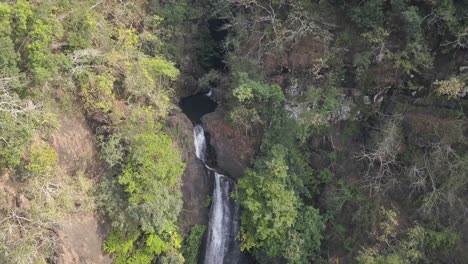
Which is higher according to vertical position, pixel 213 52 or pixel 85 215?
pixel 213 52

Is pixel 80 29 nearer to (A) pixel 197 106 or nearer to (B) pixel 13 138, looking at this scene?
(B) pixel 13 138

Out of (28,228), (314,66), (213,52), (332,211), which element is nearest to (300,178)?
(332,211)

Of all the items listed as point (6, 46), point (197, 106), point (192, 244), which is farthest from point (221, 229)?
point (6, 46)

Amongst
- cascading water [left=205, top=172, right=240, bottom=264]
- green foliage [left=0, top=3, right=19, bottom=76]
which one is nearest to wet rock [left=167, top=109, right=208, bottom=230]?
cascading water [left=205, top=172, right=240, bottom=264]

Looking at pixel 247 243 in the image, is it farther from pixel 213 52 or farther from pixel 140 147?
pixel 213 52

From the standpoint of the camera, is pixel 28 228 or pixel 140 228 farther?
pixel 140 228

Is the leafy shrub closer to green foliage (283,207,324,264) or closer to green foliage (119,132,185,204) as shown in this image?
green foliage (119,132,185,204)
